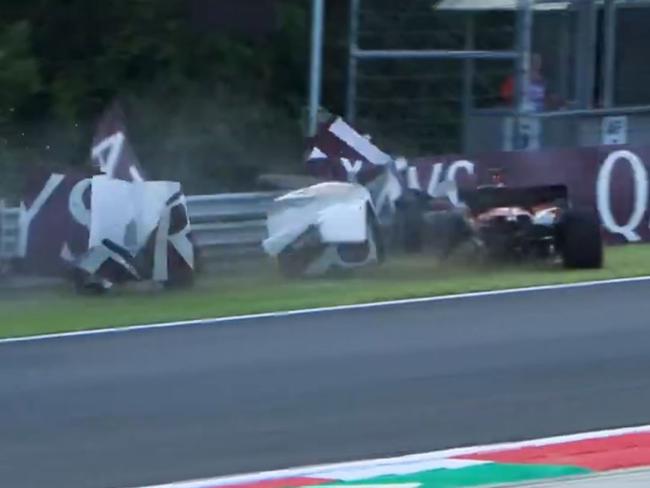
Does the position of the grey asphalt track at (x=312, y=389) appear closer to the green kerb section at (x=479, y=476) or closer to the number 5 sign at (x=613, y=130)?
the green kerb section at (x=479, y=476)

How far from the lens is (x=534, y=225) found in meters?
17.0

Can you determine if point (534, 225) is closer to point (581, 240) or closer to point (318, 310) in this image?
point (581, 240)

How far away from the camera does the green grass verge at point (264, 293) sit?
1436cm

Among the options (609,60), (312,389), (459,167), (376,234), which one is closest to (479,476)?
(312,389)

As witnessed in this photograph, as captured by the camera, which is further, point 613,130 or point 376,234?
point 613,130

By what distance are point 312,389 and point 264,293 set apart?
4.85 metres

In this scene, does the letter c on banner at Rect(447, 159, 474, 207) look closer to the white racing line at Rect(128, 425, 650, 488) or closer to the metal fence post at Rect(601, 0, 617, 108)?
the metal fence post at Rect(601, 0, 617, 108)

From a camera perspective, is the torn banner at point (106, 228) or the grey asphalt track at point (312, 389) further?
the torn banner at point (106, 228)

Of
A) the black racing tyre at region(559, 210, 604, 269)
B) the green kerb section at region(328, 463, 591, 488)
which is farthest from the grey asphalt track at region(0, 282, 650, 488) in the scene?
the black racing tyre at region(559, 210, 604, 269)

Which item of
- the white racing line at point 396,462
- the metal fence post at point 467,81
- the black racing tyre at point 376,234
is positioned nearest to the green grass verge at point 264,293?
the black racing tyre at point 376,234

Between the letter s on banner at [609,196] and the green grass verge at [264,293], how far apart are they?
962 millimetres

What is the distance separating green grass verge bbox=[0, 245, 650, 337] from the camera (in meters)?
14.4

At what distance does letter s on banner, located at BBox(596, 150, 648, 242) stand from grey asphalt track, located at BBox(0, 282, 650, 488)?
4.46 meters

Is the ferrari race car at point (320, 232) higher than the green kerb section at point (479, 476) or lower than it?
higher
